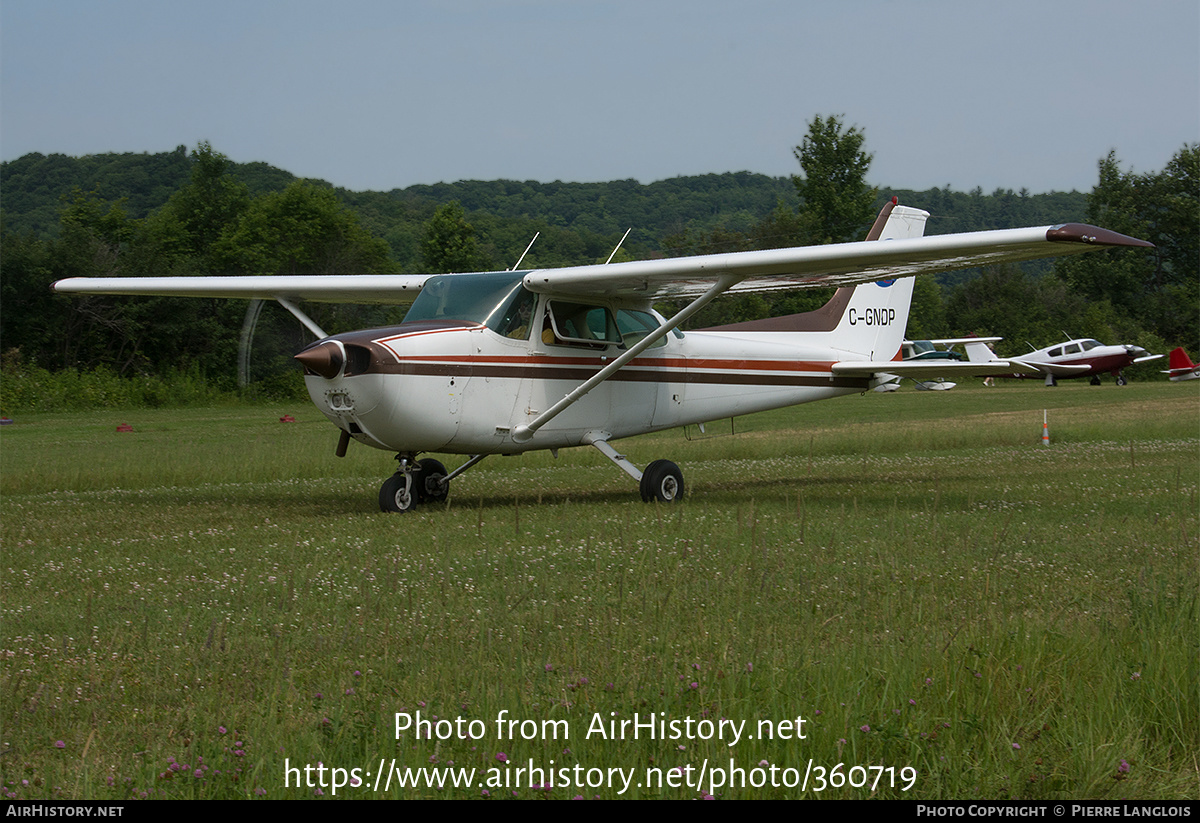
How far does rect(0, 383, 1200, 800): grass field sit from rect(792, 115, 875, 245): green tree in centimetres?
6356

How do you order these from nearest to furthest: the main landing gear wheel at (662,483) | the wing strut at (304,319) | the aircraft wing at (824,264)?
the aircraft wing at (824,264), the wing strut at (304,319), the main landing gear wheel at (662,483)

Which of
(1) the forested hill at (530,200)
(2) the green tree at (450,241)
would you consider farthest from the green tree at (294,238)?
(1) the forested hill at (530,200)

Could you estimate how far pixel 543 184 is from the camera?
130 metres

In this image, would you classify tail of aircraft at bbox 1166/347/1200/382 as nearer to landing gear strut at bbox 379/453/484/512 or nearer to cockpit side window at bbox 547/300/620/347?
cockpit side window at bbox 547/300/620/347

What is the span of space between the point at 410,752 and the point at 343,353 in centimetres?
692

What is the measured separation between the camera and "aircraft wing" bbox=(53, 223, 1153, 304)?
9.76 meters

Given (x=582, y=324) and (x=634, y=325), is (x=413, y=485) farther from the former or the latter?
(x=634, y=325)

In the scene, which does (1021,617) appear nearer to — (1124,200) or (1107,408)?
(1107,408)

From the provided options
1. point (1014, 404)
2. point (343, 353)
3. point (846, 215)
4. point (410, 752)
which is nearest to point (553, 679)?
point (410, 752)

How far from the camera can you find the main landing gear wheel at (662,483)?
12.1 metres

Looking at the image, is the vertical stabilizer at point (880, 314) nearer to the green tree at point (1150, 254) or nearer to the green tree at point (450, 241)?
the green tree at point (450, 241)

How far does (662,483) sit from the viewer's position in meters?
12.1

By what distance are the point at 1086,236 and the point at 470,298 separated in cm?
603

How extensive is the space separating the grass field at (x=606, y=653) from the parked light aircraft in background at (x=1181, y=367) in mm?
51170
